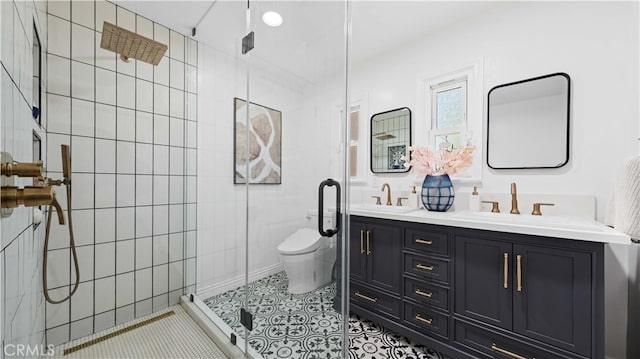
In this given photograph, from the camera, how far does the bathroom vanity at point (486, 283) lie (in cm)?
113

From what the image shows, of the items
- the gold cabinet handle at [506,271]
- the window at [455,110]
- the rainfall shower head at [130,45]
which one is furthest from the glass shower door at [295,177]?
the window at [455,110]

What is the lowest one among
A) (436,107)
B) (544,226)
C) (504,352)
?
(504,352)

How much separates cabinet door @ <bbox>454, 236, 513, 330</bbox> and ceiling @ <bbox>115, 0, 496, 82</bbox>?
124cm

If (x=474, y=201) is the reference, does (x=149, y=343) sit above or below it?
below

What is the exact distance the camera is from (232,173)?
6.48 feet

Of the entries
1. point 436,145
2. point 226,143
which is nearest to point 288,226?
point 226,143

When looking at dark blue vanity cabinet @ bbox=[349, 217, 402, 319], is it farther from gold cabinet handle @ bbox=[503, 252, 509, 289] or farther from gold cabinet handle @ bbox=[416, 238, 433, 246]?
gold cabinet handle @ bbox=[503, 252, 509, 289]

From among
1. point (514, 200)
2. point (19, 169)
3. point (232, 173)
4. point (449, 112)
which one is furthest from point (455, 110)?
point (19, 169)

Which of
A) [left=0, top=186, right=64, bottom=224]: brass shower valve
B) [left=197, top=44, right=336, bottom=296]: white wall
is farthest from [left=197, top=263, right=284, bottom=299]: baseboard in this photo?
[left=0, top=186, right=64, bottom=224]: brass shower valve

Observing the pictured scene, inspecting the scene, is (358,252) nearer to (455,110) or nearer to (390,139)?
(390,139)

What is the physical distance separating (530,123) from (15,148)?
2.65 m

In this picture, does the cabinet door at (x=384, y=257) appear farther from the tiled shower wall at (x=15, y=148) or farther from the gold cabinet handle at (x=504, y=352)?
the tiled shower wall at (x=15, y=148)

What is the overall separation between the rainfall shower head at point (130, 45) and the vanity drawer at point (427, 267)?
6.93ft

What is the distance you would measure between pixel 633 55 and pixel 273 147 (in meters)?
2.13
